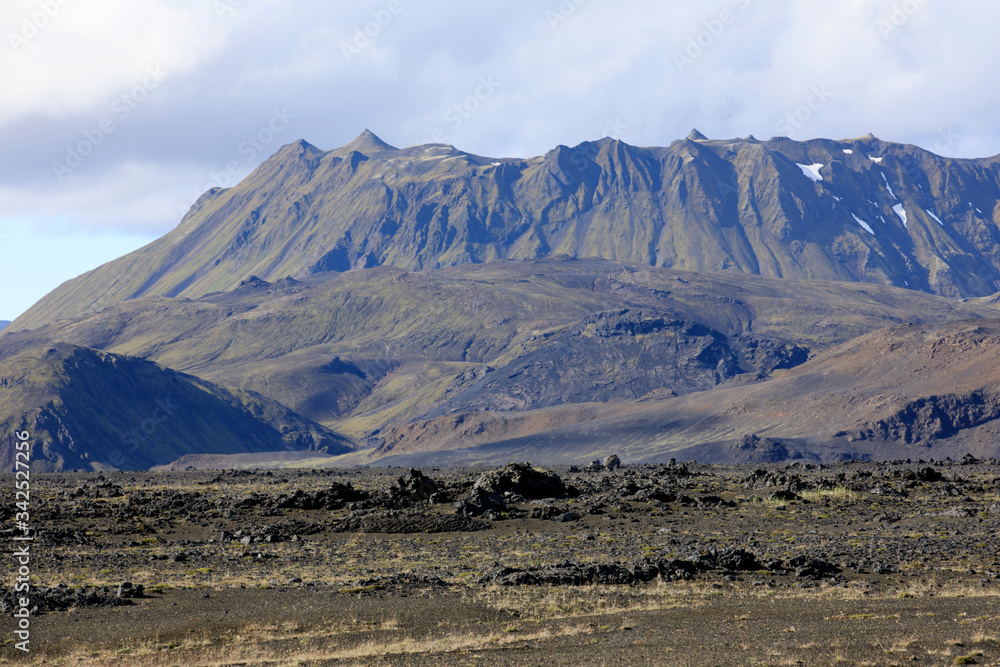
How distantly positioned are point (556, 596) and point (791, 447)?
130 metres

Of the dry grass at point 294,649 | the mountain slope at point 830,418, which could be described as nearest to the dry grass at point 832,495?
the dry grass at point 294,649

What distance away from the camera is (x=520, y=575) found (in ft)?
98.6

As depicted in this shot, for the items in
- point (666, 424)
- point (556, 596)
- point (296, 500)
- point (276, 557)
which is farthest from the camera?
point (666, 424)

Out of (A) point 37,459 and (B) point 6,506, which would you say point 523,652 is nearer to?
(B) point 6,506

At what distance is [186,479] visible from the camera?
7688cm

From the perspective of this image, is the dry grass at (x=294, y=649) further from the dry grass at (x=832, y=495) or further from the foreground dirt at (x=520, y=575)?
the dry grass at (x=832, y=495)

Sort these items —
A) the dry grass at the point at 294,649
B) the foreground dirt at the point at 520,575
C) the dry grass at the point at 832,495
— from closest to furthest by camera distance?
1. the dry grass at the point at 294,649
2. the foreground dirt at the point at 520,575
3. the dry grass at the point at 832,495

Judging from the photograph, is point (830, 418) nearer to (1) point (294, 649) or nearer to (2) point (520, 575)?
(2) point (520, 575)

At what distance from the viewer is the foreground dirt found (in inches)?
875

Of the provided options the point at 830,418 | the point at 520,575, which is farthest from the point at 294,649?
the point at 830,418

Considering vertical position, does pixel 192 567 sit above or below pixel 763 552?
above

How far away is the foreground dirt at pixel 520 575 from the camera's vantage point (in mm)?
22219

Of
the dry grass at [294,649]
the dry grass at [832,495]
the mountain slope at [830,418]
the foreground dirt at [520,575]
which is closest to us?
the dry grass at [294,649]

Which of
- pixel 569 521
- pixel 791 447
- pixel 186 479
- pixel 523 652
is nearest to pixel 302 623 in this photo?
pixel 523 652
